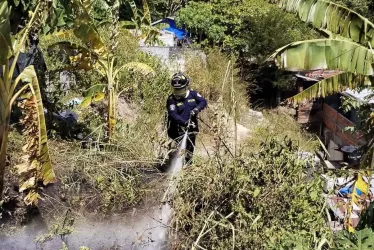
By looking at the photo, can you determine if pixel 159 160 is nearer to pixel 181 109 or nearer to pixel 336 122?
pixel 181 109

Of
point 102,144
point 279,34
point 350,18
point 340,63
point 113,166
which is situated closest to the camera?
point 340,63

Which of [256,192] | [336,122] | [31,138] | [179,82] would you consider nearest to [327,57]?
[256,192]

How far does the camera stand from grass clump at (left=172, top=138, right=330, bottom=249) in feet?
14.0

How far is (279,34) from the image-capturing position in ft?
65.3

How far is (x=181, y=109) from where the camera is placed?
6.81m

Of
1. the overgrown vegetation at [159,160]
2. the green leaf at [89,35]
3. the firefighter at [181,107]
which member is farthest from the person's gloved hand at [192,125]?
the green leaf at [89,35]

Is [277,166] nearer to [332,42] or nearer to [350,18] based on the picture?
[332,42]

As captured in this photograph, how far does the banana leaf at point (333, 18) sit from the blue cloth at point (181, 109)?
1.72 meters

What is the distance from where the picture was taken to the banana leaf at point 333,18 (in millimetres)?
5781

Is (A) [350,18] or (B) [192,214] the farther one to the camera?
(A) [350,18]

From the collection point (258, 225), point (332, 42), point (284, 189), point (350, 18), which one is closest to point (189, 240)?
point (258, 225)

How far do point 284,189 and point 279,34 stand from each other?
637 inches

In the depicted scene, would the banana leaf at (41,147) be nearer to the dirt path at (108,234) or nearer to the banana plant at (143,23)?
the dirt path at (108,234)

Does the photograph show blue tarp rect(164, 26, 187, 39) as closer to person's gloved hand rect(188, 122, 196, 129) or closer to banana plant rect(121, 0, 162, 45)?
banana plant rect(121, 0, 162, 45)
